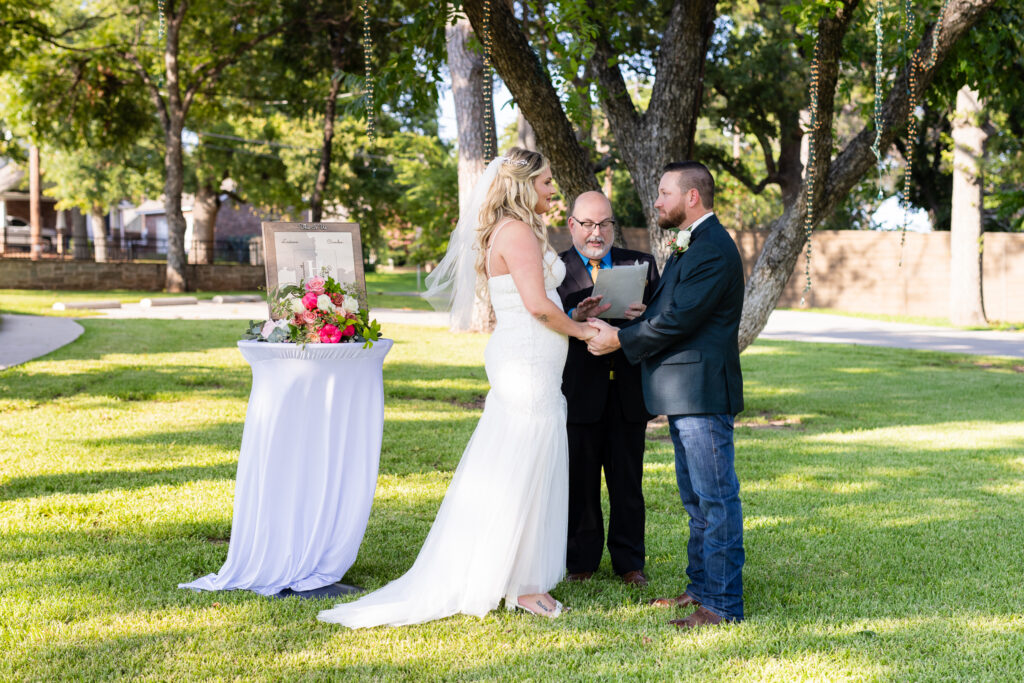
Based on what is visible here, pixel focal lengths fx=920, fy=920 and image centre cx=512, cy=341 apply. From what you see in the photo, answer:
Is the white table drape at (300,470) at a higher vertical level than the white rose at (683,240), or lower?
lower

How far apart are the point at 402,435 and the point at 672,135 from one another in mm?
3850

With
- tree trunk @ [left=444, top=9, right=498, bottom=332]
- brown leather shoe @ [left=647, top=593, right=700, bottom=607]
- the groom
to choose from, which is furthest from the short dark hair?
tree trunk @ [left=444, top=9, right=498, bottom=332]

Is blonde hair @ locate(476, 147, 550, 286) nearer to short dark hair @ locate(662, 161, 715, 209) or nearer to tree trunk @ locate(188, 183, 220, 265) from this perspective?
short dark hair @ locate(662, 161, 715, 209)

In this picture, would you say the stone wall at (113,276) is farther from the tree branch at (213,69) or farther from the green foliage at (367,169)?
the tree branch at (213,69)

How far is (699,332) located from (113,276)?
29.2 m

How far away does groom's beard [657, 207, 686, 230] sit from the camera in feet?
13.9

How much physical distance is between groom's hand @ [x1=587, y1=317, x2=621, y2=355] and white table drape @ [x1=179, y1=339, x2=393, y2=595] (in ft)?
3.56

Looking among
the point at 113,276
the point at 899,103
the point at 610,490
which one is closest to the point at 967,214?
the point at 899,103

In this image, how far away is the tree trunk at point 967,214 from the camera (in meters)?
20.7


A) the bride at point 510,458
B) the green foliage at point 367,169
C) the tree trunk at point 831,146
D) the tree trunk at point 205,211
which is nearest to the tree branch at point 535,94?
the tree trunk at point 831,146

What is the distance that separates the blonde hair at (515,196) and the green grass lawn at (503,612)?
185cm

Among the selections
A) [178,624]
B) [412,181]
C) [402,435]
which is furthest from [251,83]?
[178,624]

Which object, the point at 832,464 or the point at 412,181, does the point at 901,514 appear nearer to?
the point at 832,464

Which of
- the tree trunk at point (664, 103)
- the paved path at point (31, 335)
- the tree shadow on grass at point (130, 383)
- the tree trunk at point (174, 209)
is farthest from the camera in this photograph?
the tree trunk at point (174, 209)
